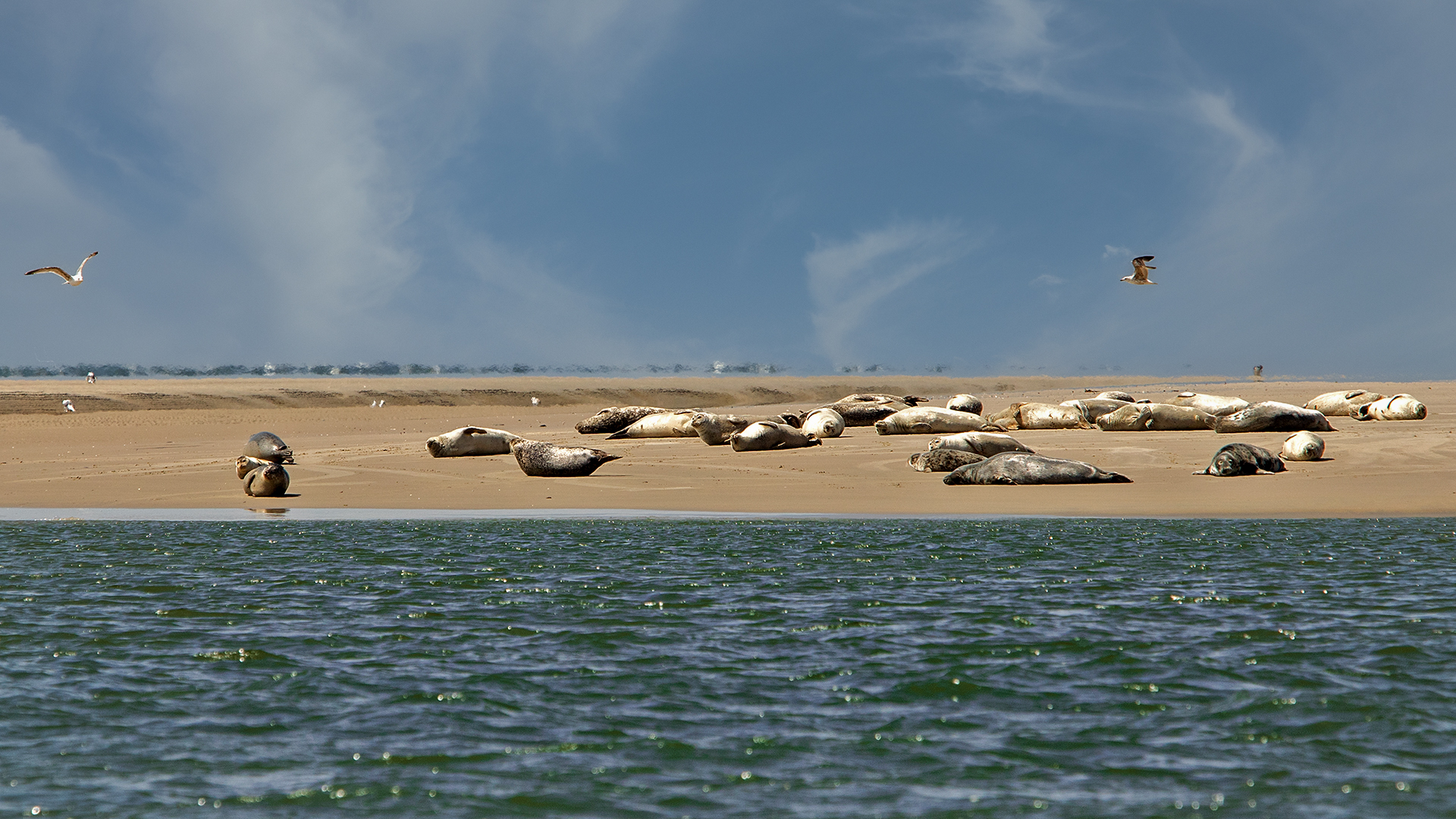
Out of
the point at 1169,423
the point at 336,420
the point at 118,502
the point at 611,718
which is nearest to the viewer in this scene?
the point at 611,718

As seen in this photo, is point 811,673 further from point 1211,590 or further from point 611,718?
point 1211,590

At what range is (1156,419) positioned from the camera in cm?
2361

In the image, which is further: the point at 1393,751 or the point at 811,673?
the point at 811,673

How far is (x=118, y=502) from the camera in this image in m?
16.4

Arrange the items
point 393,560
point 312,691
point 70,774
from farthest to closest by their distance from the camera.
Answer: point 393,560
point 312,691
point 70,774

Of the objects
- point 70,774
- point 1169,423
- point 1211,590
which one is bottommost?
point 70,774

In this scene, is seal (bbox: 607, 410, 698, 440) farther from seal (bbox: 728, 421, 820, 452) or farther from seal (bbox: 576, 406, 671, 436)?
seal (bbox: 728, 421, 820, 452)

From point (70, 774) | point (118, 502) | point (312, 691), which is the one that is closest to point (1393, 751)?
point (312, 691)

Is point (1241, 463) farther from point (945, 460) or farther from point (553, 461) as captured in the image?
point (553, 461)

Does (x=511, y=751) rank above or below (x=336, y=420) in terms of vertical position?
below

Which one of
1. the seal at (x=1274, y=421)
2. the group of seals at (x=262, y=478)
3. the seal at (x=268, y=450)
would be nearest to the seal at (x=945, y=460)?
the seal at (x=1274, y=421)

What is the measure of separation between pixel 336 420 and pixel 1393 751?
34.0 meters

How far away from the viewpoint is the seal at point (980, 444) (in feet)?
61.6

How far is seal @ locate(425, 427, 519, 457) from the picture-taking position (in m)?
21.0
